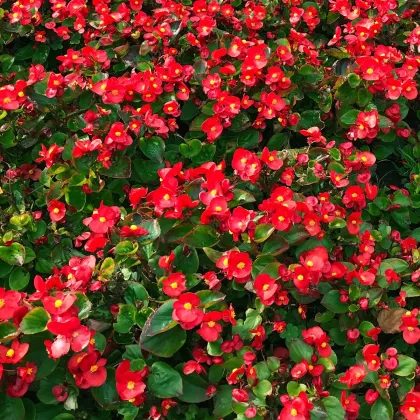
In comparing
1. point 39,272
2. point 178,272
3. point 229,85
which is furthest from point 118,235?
point 229,85

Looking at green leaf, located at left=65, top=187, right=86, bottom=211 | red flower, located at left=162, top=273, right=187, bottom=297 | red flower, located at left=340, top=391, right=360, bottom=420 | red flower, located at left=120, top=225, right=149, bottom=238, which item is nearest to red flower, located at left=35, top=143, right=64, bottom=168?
green leaf, located at left=65, top=187, right=86, bottom=211

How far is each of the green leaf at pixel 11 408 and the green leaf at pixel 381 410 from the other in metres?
1.10

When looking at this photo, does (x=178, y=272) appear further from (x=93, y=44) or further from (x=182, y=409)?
(x=93, y=44)

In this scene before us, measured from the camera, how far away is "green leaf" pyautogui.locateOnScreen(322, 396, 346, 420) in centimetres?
168

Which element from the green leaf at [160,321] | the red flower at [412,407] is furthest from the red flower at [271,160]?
the red flower at [412,407]

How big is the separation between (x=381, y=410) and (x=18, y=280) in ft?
4.51

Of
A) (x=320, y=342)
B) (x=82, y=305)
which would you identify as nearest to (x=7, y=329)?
(x=82, y=305)

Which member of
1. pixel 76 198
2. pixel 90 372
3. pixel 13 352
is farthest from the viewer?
pixel 76 198

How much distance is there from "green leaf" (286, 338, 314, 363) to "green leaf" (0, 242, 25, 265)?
1.03 m

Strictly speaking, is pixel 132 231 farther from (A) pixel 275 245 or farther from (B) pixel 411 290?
(B) pixel 411 290

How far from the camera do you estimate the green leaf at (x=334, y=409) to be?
1684 millimetres

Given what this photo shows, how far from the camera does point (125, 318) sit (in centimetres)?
181

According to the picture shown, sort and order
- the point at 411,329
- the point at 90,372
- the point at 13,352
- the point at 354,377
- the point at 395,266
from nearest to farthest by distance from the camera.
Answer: the point at 13,352, the point at 90,372, the point at 354,377, the point at 411,329, the point at 395,266

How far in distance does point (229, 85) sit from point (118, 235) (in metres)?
1.03
